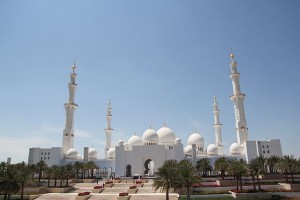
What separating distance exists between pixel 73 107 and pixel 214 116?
33.3 metres

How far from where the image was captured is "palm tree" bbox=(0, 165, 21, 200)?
27641mm

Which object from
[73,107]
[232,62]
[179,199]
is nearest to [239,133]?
[232,62]

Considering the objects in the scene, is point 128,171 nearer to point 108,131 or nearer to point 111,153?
point 111,153

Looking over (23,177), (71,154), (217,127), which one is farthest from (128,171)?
(23,177)

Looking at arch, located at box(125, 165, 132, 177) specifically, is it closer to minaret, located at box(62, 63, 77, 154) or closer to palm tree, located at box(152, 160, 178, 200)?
minaret, located at box(62, 63, 77, 154)

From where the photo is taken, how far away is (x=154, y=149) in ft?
174

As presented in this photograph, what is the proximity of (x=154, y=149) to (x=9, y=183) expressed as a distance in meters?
29.5

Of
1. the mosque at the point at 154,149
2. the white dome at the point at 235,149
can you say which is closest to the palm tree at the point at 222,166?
the mosque at the point at 154,149

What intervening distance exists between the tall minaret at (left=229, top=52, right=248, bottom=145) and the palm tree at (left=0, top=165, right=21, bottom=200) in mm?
42174

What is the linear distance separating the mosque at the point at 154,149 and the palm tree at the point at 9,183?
26180 millimetres

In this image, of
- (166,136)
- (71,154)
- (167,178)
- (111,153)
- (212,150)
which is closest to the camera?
(167,178)

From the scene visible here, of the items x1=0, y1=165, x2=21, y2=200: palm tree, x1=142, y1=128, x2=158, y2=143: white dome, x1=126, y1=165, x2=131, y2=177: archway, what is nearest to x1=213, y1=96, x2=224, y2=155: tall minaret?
x1=142, y1=128, x2=158, y2=143: white dome

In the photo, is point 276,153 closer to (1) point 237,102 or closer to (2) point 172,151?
(1) point 237,102

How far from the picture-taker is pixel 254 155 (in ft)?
171
